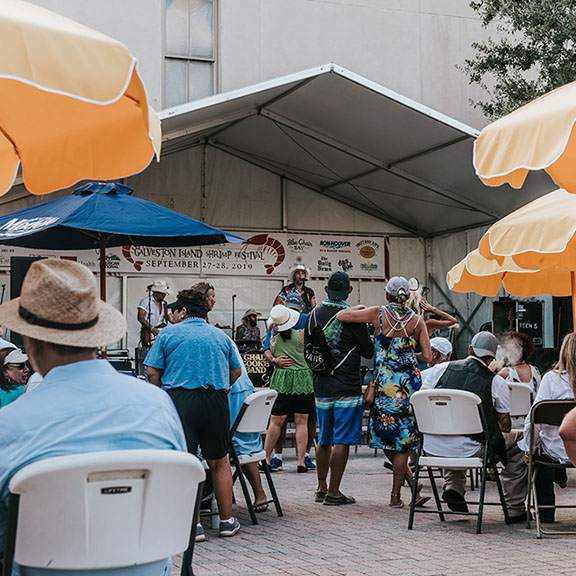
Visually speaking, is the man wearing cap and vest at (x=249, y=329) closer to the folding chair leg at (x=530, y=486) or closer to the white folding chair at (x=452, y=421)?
the white folding chair at (x=452, y=421)

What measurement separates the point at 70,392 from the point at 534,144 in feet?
9.02

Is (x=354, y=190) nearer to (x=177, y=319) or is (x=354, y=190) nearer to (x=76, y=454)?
(x=177, y=319)

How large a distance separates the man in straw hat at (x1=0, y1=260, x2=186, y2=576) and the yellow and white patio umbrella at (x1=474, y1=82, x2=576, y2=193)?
2405 mm

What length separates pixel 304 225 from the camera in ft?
61.7

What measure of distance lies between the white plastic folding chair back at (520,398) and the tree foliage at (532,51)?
788cm

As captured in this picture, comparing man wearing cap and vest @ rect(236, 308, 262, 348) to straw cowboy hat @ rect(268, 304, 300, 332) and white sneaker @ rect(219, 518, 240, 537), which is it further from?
white sneaker @ rect(219, 518, 240, 537)

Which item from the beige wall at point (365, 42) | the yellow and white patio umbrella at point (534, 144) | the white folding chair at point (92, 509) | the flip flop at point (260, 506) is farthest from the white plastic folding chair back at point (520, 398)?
the beige wall at point (365, 42)

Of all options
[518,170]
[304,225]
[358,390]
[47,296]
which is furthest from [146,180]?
[47,296]

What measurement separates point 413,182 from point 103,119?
13154mm

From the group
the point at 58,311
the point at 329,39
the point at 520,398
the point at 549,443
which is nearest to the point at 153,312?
the point at 329,39

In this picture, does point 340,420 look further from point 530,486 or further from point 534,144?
point 534,144

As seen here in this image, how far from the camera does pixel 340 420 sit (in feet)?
23.5

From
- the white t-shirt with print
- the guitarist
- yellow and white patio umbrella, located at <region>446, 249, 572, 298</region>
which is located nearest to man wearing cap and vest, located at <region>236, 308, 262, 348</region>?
the guitarist

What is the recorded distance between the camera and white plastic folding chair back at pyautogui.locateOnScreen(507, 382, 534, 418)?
810 cm
